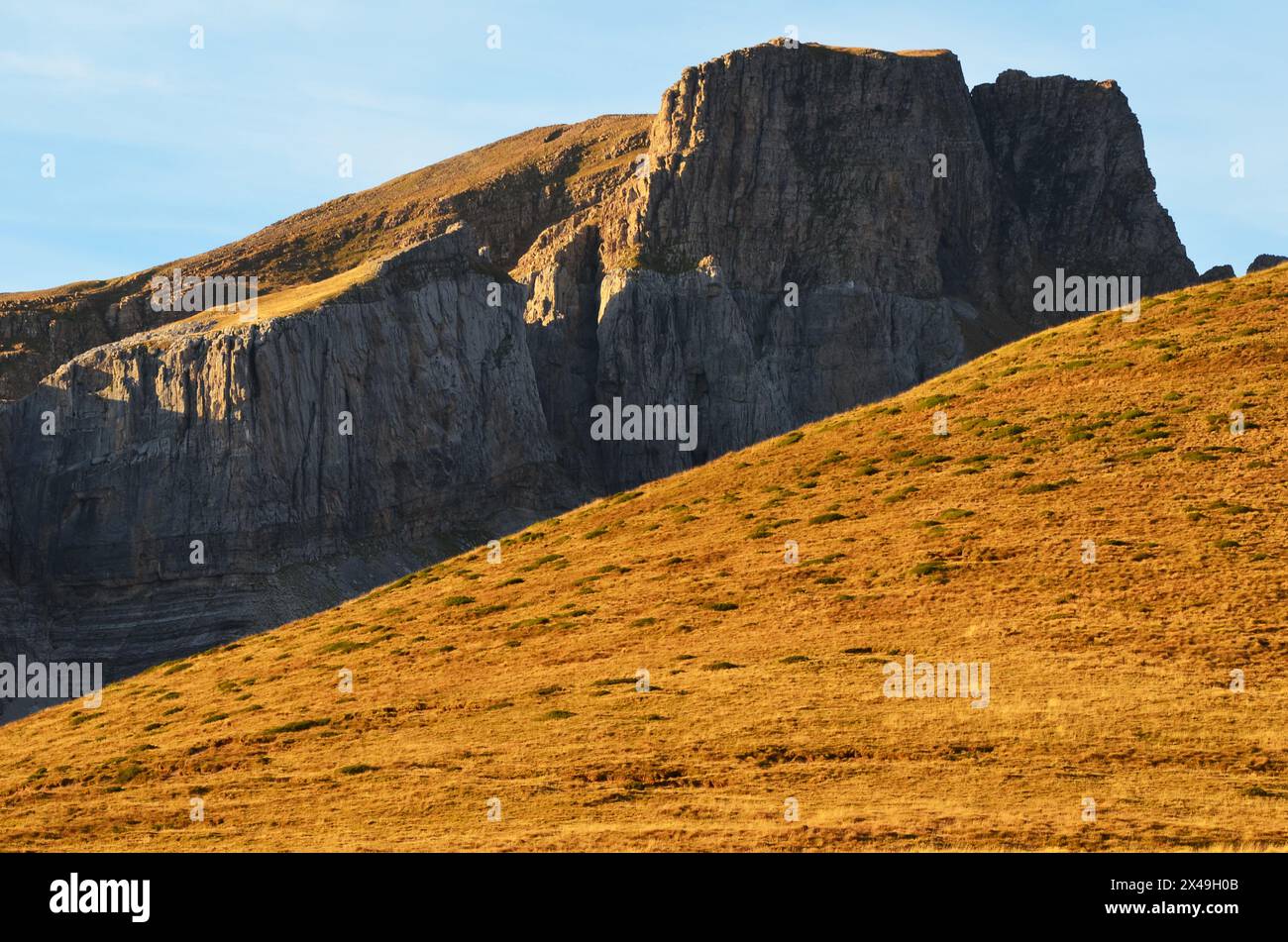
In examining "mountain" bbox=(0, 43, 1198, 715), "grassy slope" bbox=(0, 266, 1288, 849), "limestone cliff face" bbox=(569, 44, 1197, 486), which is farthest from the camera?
"limestone cliff face" bbox=(569, 44, 1197, 486)

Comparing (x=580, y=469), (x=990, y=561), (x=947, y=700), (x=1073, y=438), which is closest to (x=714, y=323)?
(x=580, y=469)

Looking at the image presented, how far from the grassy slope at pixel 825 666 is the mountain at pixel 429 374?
79.3 metres

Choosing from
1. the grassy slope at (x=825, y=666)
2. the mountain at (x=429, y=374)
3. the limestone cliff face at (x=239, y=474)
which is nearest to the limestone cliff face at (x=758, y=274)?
the mountain at (x=429, y=374)

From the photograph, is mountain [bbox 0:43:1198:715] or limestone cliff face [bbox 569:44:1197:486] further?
limestone cliff face [bbox 569:44:1197:486]

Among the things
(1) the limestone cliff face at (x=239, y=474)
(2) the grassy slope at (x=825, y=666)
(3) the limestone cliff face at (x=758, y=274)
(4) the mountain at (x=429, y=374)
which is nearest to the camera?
(2) the grassy slope at (x=825, y=666)

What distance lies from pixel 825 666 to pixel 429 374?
126m

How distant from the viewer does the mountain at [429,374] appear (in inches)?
5723

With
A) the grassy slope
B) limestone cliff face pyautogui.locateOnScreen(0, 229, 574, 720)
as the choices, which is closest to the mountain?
limestone cliff face pyautogui.locateOnScreen(0, 229, 574, 720)

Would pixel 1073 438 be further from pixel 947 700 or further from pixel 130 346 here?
pixel 130 346

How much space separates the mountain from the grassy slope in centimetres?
7929

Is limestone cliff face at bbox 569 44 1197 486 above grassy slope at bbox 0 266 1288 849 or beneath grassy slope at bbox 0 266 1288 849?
above

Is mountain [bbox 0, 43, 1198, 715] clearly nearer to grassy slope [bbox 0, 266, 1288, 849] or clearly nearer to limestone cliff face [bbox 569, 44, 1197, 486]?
limestone cliff face [bbox 569, 44, 1197, 486]

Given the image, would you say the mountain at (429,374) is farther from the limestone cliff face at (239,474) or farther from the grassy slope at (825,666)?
the grassy slope at (825,666)

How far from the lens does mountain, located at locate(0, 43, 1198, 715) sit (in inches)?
5723
